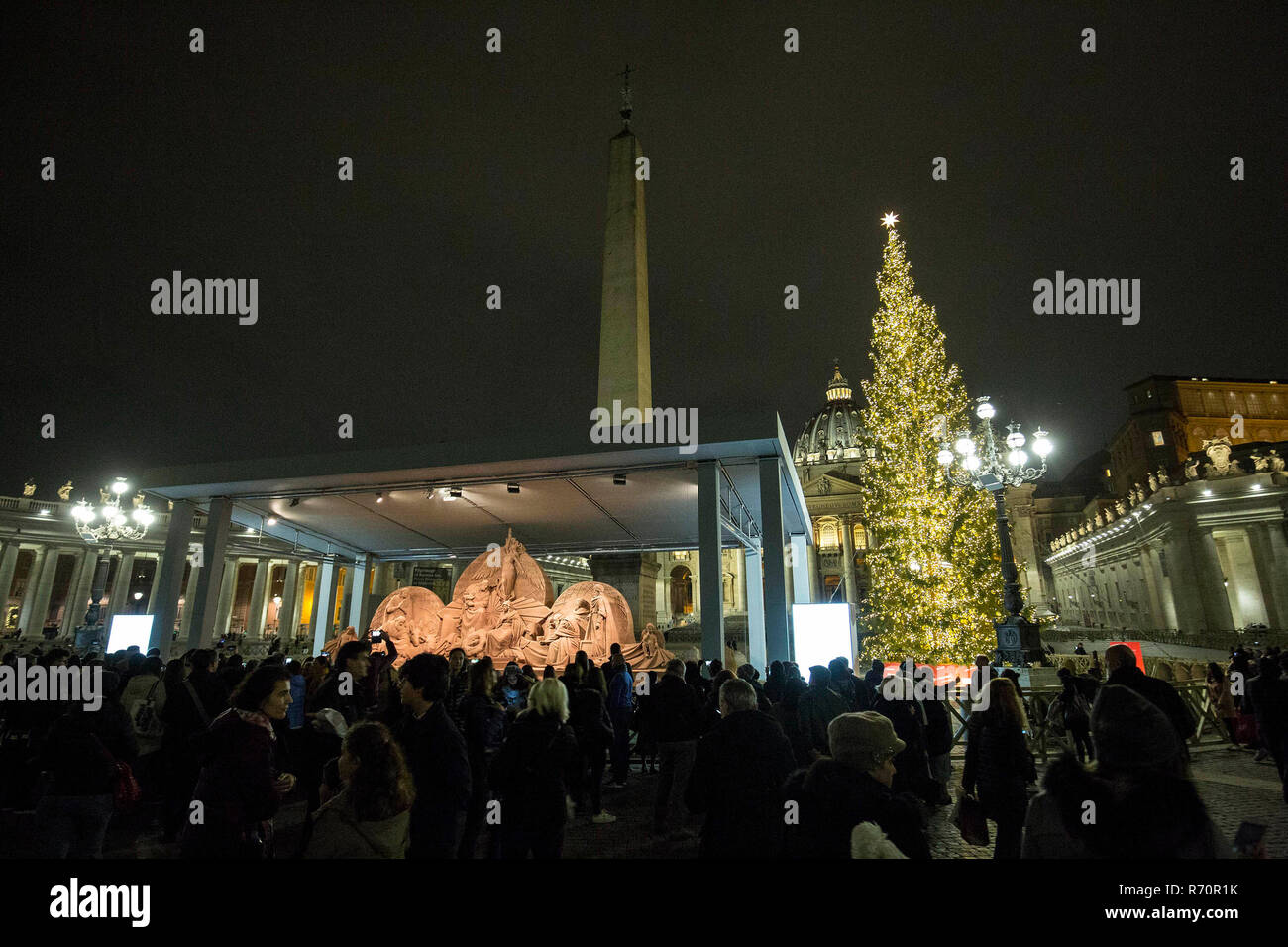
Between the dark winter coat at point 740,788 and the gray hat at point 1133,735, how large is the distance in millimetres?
1674

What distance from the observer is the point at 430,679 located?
3.71 m

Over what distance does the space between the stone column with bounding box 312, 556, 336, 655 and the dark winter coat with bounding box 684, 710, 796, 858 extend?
73.2 feet

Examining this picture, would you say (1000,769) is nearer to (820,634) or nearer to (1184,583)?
(820,634)

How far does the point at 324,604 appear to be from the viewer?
22.3m

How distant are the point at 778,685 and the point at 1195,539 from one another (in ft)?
142

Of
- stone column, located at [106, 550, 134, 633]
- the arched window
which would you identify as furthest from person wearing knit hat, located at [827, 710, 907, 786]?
the arched window

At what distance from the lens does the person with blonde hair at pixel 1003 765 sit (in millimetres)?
4117

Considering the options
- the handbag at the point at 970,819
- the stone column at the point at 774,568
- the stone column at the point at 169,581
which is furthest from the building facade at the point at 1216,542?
the stone column at the point at 169,581

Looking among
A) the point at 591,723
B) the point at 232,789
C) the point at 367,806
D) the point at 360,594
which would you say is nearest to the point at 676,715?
the point at 591,723

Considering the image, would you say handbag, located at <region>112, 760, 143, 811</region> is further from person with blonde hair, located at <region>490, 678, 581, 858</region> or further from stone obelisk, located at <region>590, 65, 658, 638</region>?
stone obelisk, located at <region>590, 65, 658, 638</region>

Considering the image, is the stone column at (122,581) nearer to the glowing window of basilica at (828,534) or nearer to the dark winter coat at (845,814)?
the dark winter coat at (845,814)
